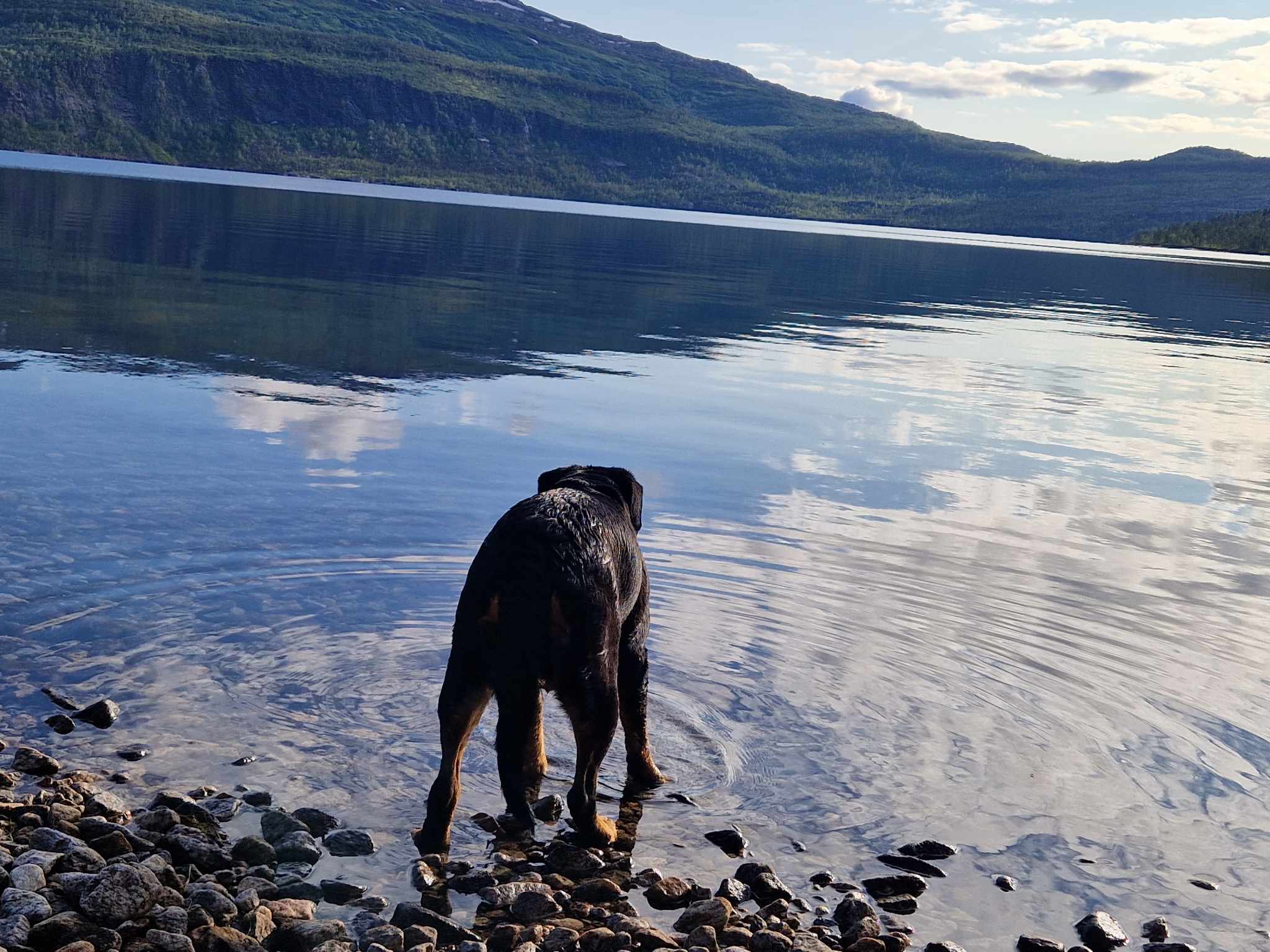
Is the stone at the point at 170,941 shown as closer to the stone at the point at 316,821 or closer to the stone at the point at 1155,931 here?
the stone at the point at 316,821

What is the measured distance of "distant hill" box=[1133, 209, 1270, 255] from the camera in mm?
148250

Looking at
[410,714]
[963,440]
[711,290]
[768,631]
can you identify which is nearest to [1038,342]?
[711,290]

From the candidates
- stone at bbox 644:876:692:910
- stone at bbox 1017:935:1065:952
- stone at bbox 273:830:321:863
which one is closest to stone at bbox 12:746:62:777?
stone at bbox 273:830:321:863

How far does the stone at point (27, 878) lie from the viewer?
5.44m

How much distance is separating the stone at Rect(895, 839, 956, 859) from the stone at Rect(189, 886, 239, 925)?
131 inches

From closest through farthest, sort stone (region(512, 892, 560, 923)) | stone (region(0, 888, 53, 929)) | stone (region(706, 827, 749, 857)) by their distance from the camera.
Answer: stone (region(0, 888, 53, 929)) < stone (region(512, 892, 560, 923)) < stone (region(706, 827, 749, 857))

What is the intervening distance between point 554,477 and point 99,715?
2918 millimetres

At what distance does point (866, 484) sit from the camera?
15.6m

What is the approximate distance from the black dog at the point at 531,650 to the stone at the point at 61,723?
225 cm

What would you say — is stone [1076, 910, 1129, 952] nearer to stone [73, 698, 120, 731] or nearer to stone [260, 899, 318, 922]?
stone [260, 899, 318, 922]

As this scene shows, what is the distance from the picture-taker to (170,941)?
5.18m

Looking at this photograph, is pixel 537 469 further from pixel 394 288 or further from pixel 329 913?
pixel 394 288

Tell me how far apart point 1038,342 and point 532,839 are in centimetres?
2947

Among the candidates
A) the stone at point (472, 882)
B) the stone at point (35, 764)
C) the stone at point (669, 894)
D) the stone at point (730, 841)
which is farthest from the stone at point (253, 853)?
the stone at point (730, 841)
